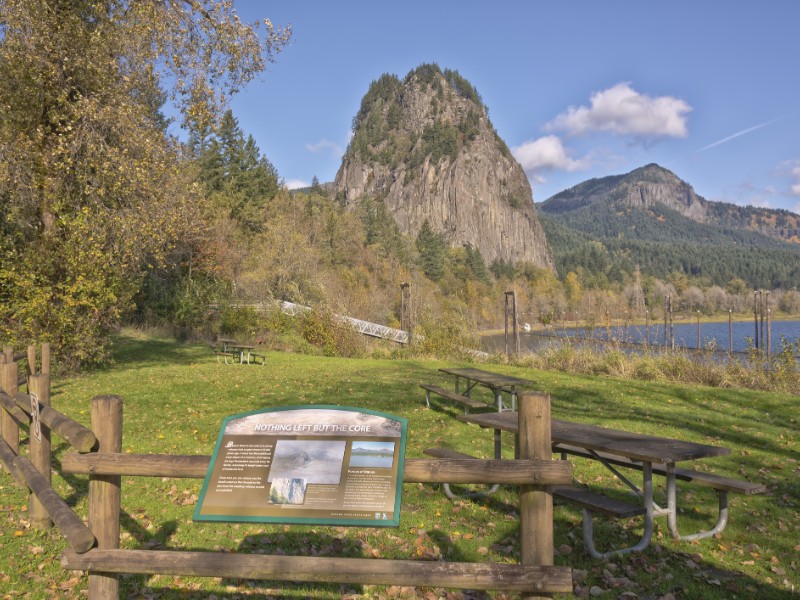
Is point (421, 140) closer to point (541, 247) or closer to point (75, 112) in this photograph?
point (541, 247)

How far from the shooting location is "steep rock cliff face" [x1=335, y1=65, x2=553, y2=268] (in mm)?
160875

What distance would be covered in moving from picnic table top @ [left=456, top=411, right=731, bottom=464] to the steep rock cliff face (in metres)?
147

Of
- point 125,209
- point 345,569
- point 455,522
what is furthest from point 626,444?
point 125,209

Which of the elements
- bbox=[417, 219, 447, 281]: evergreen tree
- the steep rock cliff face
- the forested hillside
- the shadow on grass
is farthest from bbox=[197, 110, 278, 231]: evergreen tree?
the steep rock cliff face

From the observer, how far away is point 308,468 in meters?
3.29

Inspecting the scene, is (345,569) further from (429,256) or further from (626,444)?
(429,256)

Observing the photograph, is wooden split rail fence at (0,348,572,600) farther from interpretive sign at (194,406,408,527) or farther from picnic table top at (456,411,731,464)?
picnic table top at (456,411,731,464)

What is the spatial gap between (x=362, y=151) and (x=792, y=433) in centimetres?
17386

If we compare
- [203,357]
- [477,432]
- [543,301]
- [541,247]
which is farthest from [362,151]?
[477,432]

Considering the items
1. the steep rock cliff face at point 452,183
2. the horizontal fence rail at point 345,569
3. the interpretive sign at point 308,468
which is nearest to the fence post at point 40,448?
the horizontal fence rail at point 345,569

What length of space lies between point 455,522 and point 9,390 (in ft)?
16.9

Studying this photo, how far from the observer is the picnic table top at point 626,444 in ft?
16.4

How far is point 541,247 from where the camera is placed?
171500 millimetres

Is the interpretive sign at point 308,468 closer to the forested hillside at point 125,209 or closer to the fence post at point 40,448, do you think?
the fence post at point 40,448
